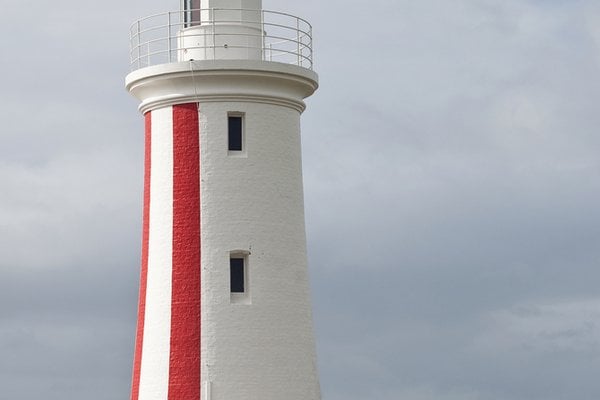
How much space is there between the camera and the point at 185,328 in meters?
32.7

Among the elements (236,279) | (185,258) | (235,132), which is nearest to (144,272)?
(185,258)

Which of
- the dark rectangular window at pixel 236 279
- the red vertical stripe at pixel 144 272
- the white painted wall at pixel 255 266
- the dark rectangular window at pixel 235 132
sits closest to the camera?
the white painted wall at pixel 255 266

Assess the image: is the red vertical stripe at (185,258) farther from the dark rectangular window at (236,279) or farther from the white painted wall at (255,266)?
the dark rectangular window at (236,279)

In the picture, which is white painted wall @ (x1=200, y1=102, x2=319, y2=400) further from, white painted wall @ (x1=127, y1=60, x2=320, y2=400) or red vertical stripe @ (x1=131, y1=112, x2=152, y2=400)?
red vertical stripe @ (x1=131, y1=112, x2=152, y2=400)

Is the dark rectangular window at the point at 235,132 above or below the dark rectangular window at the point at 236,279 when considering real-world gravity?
above

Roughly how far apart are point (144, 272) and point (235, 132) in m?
3.30

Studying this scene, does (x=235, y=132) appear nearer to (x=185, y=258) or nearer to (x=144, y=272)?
(x=185, y=258)

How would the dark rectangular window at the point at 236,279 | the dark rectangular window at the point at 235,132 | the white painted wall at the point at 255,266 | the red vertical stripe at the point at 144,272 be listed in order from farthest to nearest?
the red vertical stripe at the point at 144,272, the dark rectangular window at the point at 235,132, the dark rectangular window at the point at 236,279, the white painted wall at the point at 255,266

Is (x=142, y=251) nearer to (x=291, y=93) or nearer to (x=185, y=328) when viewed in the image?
(x=185, y=328)

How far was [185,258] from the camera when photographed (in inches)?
1294

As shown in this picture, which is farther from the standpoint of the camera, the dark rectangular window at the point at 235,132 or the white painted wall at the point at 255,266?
the dark rectangular window at the point at 235,132

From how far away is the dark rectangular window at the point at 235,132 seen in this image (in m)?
33.3

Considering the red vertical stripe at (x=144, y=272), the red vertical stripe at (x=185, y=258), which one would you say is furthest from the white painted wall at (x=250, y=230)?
the red vertical stripe at (x=144, y=272)

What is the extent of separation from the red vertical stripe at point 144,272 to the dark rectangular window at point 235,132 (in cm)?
175
